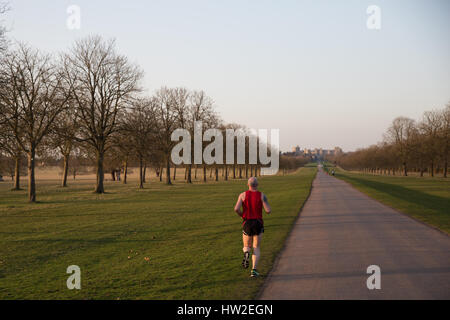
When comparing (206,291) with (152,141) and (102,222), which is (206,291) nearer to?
(102,222)

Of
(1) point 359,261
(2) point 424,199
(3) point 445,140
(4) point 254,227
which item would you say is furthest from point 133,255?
(3) point 445,140

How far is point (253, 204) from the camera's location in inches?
306

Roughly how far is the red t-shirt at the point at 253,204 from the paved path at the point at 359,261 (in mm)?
1354

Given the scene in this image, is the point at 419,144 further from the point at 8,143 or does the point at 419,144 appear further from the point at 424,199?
the point at 8,143

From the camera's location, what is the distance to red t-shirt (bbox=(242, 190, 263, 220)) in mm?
7766

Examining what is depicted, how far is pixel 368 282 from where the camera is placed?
23.1 ft

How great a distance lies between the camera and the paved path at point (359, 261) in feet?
21.4

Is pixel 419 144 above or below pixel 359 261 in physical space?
above

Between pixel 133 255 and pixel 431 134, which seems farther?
pixel 431 134

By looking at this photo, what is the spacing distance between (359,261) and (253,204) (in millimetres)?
3208

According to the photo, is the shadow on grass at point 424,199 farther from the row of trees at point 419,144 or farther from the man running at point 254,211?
the row of trees at point 419,144

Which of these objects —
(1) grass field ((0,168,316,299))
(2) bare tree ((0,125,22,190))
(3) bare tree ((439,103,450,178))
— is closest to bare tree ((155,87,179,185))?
(2) bare tree ((0,125,22,190))

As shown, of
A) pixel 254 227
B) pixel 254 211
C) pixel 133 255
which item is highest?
pixel 254 211
